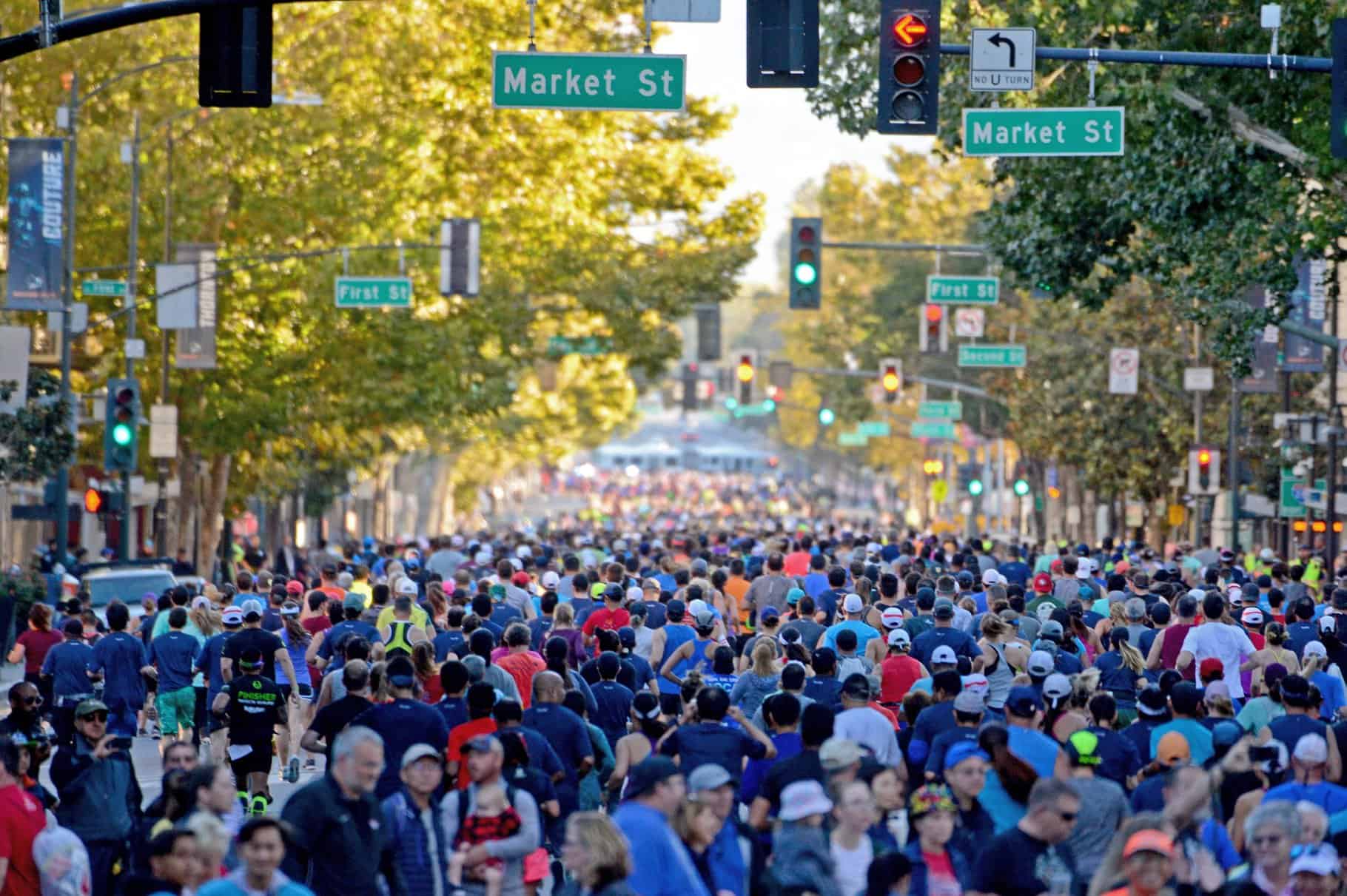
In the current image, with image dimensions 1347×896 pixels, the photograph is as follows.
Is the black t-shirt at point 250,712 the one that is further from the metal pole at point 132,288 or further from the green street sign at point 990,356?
the green street sign at point 990,356

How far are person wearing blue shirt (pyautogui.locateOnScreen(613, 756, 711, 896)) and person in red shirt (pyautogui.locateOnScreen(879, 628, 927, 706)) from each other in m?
6.50

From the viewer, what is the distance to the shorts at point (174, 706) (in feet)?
65.6

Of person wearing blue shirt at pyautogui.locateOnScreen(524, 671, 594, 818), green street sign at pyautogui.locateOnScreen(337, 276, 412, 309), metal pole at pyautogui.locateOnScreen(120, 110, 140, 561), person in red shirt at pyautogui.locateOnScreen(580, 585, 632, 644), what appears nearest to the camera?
person wearing blue shirt at pyautogui.locateOnScreen(524, 671, 594, 818)

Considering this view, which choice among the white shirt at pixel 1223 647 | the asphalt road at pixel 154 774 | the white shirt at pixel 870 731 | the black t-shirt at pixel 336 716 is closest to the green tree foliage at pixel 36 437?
the asphalt road at pixel 154 774

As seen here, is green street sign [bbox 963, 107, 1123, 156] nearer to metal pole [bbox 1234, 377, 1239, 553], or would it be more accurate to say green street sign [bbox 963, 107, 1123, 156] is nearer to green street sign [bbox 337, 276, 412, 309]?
green street sign [bbox 337, 276, 412, 309]

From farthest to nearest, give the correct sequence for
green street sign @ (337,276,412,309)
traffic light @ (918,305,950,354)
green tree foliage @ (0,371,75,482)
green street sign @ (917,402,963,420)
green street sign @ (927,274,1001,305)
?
green street sign @ (917,402,963,420) < traffic light @ (918,305,950,354) < green street sign @ (337,276,412,309) < green street sign @ (927,274,1001,305) < green tree foliage @ (0,371,75,482)

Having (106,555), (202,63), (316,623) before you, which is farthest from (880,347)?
(202,63)

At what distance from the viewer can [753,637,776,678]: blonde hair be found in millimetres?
15578

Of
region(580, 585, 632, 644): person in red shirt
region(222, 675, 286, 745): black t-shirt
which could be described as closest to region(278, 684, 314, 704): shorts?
region(222, 675, 286, 745): black t-shirt

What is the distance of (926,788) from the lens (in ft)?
35.4

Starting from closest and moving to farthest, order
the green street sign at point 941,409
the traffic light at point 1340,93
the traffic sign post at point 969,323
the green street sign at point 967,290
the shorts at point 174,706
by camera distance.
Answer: the traffic light at point 1340,93 < the shorts at point 174,706 < the green street sign at point 967,290 < the traffic sign post at point 969,323 < the green street sign at point 941,409

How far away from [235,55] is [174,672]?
6163mm

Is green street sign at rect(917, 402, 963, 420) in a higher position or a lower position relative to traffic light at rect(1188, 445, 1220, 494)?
higher

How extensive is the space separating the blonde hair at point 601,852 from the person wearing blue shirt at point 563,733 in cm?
475
